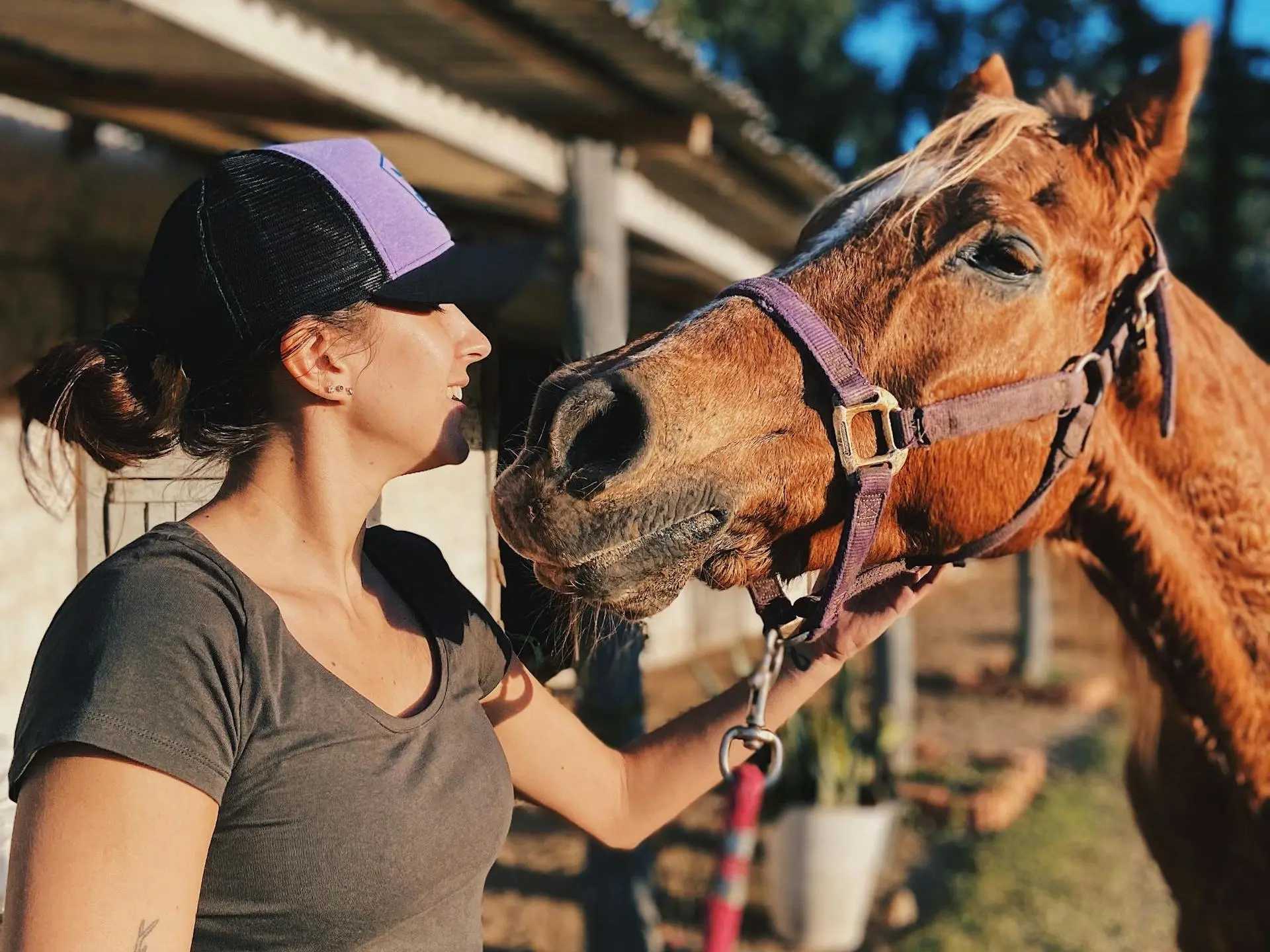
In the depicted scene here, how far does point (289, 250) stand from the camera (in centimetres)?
128

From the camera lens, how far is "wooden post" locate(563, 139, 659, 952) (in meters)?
2.88

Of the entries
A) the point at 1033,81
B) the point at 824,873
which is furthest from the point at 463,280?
the point at 1033,81

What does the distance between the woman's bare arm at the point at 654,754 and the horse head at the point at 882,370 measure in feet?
0.51

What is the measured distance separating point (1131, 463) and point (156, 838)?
158cm

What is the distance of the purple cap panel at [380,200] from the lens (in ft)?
4.37

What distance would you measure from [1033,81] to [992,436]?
1629 cm

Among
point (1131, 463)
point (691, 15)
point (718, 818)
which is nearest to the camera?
point (1131, 463)

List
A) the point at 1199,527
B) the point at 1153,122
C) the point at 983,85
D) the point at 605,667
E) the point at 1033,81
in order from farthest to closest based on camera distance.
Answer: the point at 1033,81, the point at 605,667, the point at 983,85, the point at 1199,527, the point at 1153,122

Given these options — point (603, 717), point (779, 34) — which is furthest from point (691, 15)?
point (603, 717)

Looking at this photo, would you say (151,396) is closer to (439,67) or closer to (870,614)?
(870,614)

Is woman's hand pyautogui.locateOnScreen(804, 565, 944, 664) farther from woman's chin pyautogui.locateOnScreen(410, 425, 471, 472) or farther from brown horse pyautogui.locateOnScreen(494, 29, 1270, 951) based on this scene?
woman's chin pyautogui.locateOnScreen(410, 425, 471, 472)

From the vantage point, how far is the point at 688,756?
1.80m

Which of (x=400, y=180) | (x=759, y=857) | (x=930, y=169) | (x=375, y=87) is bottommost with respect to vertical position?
(x=759, y=857)

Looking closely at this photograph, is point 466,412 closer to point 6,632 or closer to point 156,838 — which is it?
point 156,838
